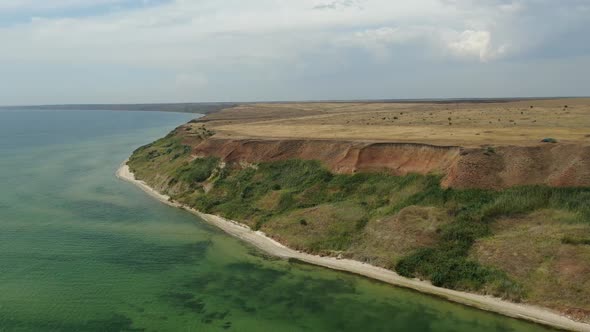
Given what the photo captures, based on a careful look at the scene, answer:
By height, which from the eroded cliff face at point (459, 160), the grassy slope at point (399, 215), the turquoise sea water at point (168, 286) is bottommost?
the turquoise sea water at point (168, 286)

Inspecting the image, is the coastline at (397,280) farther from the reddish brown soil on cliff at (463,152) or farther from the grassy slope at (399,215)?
the reddish brown soil on cliff at (463,152)

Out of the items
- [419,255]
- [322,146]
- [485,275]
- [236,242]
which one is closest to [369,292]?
[419,255]

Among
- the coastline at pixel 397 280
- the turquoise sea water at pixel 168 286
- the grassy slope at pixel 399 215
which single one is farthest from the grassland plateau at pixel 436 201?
the turquoise sea water at pixel 168 286

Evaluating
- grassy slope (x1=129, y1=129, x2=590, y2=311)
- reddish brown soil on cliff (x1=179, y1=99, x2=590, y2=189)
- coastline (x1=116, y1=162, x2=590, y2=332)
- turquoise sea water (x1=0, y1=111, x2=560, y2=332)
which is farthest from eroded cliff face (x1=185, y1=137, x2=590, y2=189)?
turquoise sea water (x1=0, y1=111, x2=560, y2=332)

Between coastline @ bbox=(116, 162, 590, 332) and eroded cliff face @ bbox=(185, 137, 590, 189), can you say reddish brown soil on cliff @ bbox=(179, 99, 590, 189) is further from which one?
coastline @ bbox=(116, 162, 590, 332)

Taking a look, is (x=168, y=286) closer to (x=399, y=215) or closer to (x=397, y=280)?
(x=397, y=280)

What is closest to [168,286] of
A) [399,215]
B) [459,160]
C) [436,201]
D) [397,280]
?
[397,280]

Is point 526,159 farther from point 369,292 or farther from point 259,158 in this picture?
point 259,158
